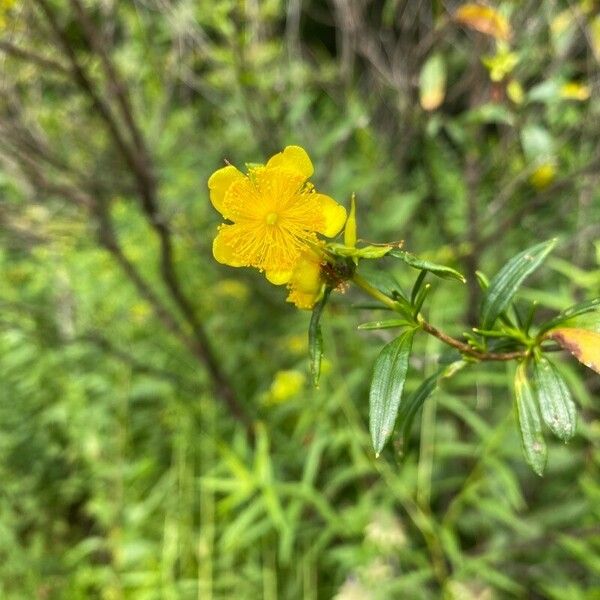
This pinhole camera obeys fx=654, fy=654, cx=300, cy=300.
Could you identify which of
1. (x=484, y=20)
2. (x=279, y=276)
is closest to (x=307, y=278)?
(x=279, y=276)

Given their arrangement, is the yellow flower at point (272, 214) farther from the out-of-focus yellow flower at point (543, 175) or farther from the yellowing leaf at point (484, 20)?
the out-of-focus yellow flower at point (543, 175)

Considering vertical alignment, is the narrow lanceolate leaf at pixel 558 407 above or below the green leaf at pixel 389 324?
below

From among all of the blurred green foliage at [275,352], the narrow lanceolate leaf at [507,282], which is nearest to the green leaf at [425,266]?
the narrow lanceolate leaf at [507,282]

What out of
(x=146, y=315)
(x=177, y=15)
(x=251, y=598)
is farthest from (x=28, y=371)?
(x=177, y=15)

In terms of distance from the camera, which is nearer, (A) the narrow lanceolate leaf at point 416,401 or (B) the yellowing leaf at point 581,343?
(B) the yellowing leaf at point 581,343

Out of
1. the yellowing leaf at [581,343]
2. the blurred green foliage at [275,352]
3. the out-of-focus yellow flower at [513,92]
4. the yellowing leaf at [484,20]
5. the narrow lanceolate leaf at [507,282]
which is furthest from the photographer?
the blurred green foliage at [275,352]

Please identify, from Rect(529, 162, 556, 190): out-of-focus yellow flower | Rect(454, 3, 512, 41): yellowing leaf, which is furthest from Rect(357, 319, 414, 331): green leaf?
Rect(529, 162, 556, 190): out-of-focus yellow flower
